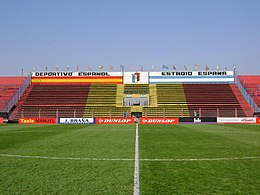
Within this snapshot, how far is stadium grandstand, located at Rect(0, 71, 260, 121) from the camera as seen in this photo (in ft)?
171

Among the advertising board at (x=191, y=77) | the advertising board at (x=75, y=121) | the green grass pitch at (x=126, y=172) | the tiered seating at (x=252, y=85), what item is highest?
the advertising board at (x=191, y=77)

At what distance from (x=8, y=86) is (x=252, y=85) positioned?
51875 mm

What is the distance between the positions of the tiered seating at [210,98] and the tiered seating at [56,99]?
68.3 ft

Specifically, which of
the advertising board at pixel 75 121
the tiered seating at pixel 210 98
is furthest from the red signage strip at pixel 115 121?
the tiered seating at pixel 210 98

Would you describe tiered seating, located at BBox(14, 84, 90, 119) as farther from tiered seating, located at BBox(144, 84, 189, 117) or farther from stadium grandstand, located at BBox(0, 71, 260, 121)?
tiered seating, located at BBox(144, 84, 189, 117)

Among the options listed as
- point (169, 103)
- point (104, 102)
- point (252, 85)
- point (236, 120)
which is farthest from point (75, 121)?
point (252, 85)

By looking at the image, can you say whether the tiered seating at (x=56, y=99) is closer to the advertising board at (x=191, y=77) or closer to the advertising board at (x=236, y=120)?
the advertising board at (x=191, y=77)

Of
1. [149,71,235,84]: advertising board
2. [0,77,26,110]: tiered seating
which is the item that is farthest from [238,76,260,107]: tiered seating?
[0,77,26,110]: tiered seating

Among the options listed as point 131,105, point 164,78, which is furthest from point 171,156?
point 164,78

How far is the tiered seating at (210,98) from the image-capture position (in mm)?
52250

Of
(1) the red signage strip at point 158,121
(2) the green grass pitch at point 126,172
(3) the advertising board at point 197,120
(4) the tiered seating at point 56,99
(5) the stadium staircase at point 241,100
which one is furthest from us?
(5) the stadium staircase at point 241,100

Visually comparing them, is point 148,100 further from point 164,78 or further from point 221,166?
point 221,166

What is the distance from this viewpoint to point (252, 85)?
61.1m

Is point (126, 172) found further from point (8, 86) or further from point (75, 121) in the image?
point (8, 86)
